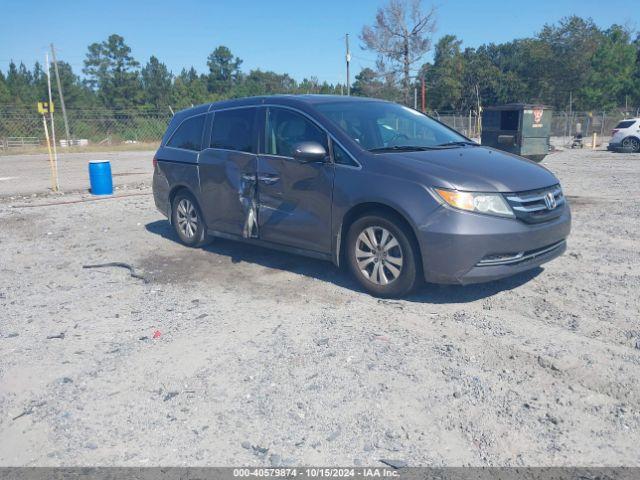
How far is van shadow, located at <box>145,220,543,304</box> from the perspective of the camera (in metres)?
5.19

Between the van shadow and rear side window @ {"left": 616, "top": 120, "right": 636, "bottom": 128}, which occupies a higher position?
rear side window @ {"left": 616, "top": 120, "right": 636, "bottom": 128}

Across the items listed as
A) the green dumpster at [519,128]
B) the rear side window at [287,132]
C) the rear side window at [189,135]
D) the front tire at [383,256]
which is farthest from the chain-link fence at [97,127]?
the front tire at [383,256]

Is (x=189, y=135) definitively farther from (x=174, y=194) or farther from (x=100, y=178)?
(x=100, y=178)

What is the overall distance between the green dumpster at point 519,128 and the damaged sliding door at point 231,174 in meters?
8.03

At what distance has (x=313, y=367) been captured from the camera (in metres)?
3.88

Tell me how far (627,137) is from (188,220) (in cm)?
2191

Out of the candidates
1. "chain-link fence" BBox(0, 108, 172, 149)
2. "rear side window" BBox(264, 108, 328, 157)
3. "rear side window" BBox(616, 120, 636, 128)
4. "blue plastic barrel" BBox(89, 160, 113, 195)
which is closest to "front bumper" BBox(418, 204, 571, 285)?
"rear side window" BBox(264, 108, 328, 157)

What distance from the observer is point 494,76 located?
69250mm

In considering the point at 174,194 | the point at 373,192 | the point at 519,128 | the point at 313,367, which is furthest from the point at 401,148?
the point at 519,128

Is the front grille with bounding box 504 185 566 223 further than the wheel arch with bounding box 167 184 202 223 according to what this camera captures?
No

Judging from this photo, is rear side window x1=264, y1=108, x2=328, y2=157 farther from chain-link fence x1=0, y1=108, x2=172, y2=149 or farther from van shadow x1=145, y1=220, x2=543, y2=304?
chain-link fence x1=0, y1=108, x2=172, y2=149

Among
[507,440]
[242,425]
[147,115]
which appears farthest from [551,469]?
[147,115]

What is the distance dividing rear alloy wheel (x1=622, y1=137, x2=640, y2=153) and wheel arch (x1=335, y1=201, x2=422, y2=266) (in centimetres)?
2214

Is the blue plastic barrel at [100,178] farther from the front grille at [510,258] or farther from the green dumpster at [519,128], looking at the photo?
the front grille at [510,258]
